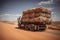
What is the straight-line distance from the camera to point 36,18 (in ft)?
7.34

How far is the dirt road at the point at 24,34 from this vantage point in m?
2.21

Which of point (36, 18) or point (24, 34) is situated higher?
point (36, 18)

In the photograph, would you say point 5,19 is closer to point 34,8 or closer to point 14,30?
point 14,30

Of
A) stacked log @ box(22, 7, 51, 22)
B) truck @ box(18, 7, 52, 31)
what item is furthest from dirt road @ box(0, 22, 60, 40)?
stacked log @ box(22, 7, 51, 22)

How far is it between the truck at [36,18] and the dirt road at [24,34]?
0.09 m

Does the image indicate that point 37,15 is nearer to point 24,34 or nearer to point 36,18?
point 36,18

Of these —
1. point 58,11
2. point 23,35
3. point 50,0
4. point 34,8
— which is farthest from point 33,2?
point 23,35

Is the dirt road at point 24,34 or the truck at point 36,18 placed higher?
the truck at point 36,18

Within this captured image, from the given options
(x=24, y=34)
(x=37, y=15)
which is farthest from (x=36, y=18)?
(x=24, y=34)

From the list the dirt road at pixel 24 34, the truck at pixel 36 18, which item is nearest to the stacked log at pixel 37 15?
the truck at pixel 36 18

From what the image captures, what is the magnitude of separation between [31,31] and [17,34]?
0.26 m

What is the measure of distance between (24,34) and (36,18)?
14.1 inches

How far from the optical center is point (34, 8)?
7.41 feet

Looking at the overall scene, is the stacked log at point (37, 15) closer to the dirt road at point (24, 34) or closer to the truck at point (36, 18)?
the truck at point (36, 18)
